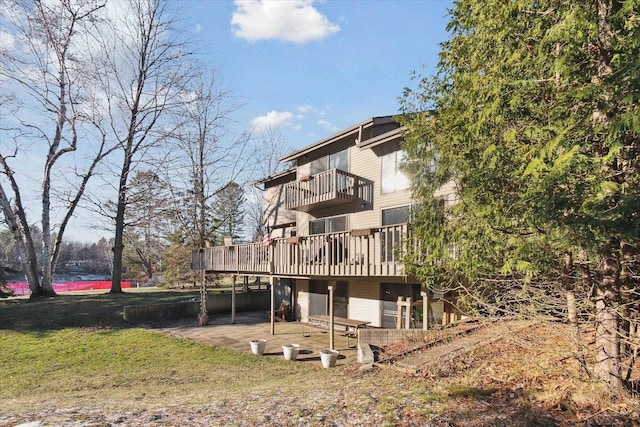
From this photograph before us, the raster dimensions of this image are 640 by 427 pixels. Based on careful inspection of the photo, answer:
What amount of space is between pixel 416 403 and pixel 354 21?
9.61 metres

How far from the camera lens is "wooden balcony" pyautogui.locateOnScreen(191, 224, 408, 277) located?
30.2 feet

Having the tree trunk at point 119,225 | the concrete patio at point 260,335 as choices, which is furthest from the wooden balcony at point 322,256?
the tree trunk at point 119,225

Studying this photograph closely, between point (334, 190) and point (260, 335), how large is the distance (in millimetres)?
5952

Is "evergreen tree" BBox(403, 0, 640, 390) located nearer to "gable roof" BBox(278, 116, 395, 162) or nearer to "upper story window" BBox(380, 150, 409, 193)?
"upper story window" BBox(380, 150, 409, 193)

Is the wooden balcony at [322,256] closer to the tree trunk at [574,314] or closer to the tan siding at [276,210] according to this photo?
the tree trunk at [574,314]

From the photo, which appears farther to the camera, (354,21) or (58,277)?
(58,277)

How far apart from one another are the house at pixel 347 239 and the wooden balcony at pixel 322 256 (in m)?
0.03

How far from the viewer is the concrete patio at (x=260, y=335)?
10352 mm

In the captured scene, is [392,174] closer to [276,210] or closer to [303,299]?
[303,299]

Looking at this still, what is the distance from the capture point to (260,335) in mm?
12805

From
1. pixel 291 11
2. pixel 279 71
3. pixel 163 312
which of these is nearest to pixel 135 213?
pixel 163 312

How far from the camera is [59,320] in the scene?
14.0m

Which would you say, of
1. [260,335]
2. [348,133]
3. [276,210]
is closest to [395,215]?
[348,133]

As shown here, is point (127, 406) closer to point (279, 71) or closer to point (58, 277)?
point (279, 71)
